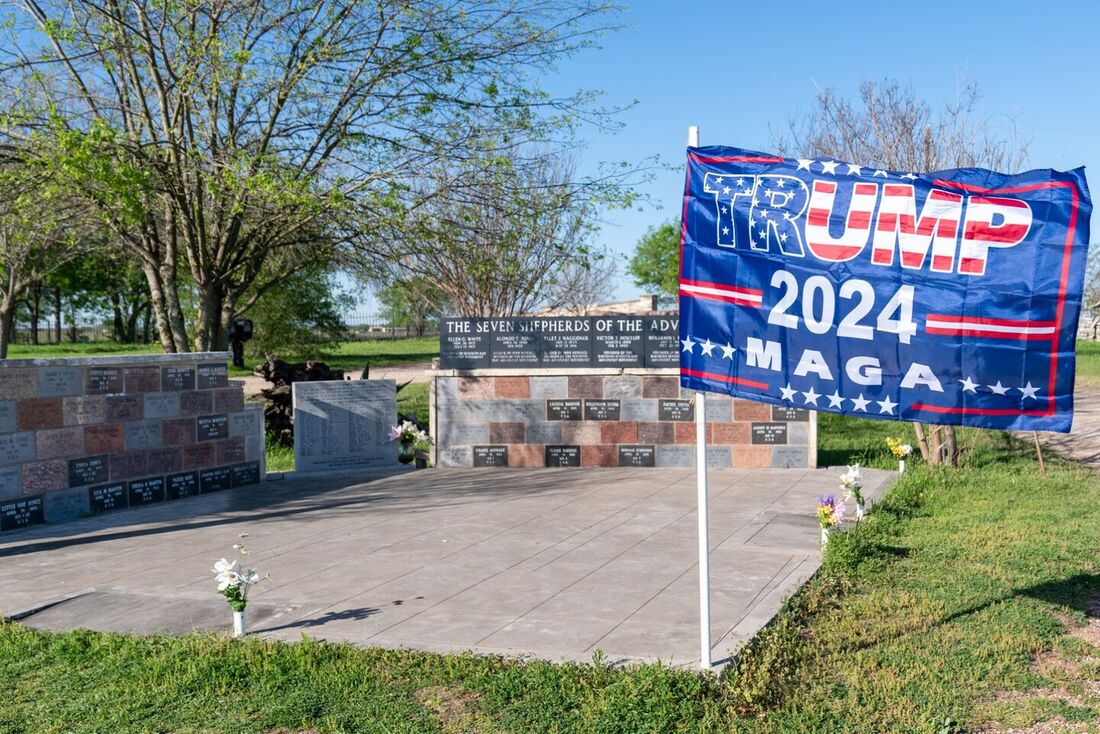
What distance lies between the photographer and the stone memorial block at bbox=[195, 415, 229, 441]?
11250 mm

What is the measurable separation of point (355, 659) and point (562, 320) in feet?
A: 25.4

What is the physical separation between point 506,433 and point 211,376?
3.67 metres

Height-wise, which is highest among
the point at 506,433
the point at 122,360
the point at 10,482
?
the point at 122,360

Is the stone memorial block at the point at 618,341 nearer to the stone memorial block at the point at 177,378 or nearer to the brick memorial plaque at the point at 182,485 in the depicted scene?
the stone memorial block at the point at 177,378

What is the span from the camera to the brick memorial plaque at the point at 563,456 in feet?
42.4

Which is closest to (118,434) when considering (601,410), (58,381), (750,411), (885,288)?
(58,381)

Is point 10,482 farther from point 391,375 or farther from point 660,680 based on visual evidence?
point 391,375

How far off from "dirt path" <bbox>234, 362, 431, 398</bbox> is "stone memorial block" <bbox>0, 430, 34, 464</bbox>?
44.9 feet

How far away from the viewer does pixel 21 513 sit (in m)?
9.32

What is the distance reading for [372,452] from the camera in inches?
510

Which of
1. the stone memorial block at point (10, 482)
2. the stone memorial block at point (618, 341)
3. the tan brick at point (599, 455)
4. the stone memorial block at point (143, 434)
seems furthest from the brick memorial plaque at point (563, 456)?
the stone memorial block at point (10, 482)

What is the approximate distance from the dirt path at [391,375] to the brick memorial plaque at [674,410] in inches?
517

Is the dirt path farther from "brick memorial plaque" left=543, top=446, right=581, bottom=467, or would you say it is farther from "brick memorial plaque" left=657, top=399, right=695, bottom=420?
"brick memorial plaque" left=657, top=399, right=695, bottom=420

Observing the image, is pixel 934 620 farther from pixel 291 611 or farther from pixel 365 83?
pixel 365 83
